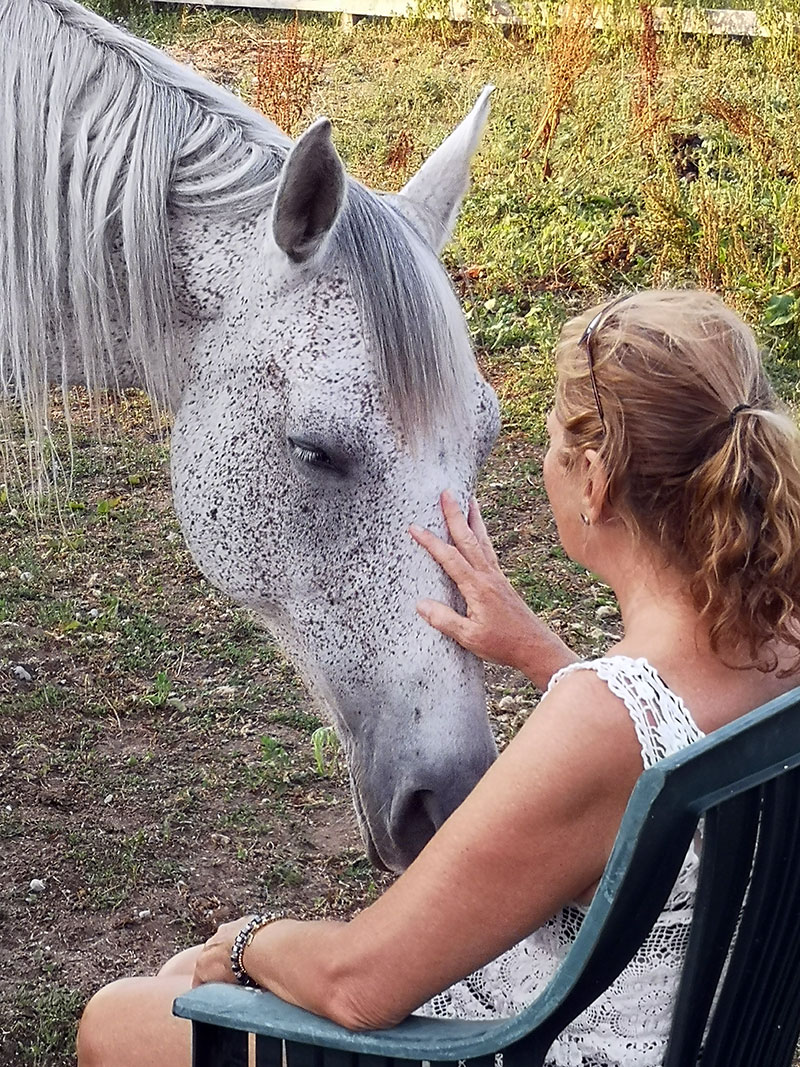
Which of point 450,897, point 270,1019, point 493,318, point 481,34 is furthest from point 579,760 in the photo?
point 481,34

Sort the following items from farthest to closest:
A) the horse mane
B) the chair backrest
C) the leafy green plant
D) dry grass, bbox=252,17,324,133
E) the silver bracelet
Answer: dry grass, bbox=252,17,324,133 < the leafy green plant < the horse mane < the silver bracelet < the chair backrest

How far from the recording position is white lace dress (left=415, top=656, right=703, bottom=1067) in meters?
1.26

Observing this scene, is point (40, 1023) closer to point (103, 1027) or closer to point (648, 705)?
point (103, 1027)

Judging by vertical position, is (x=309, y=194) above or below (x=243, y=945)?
above

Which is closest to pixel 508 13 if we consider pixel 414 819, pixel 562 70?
pixel 562 70

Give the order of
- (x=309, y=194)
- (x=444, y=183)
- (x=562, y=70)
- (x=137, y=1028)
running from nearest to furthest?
1. (x=137, y=1028)
2. (x=309, y=194)
3. (x=444, y=183)
4. (x=562, y=70)

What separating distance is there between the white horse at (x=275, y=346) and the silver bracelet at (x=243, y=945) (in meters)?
0.32

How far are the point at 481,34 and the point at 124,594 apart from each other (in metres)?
5.58

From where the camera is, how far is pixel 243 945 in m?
1.54

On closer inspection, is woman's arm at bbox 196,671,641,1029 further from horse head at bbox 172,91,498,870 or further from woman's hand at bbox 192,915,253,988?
horse head at bbox 172,91,498,870

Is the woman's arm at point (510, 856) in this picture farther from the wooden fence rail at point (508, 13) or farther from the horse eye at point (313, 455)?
the wooden fence rail at point (508, 13)

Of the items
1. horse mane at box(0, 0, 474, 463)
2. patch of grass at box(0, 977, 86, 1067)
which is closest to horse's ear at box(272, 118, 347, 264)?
horse mane at box(0, 0, 474, 463)

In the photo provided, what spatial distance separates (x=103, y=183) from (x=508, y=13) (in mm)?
6986

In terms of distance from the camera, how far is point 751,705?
4.50ft
